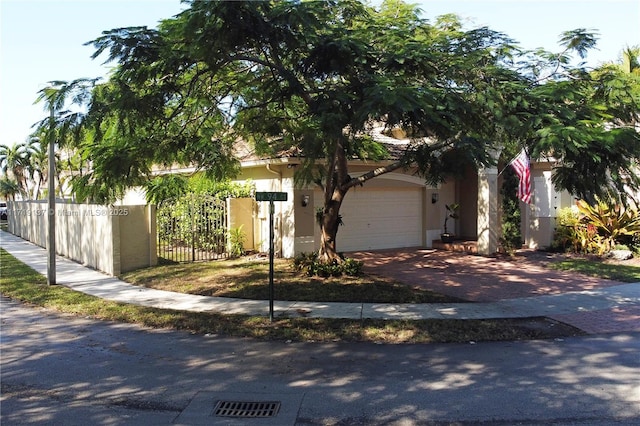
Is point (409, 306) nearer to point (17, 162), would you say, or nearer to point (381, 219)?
point (381, 219)

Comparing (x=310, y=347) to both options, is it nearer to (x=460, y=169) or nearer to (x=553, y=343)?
(x=553, y=343)

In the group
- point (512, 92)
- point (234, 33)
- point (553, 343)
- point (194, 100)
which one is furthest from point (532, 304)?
point (194, 100)

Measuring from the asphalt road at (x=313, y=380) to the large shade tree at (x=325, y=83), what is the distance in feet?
10.1

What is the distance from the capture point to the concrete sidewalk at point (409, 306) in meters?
9.07

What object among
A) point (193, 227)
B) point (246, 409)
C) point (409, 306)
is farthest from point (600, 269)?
point (246, 409)

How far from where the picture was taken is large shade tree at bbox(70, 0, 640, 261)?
26.0 feet

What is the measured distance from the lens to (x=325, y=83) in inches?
399

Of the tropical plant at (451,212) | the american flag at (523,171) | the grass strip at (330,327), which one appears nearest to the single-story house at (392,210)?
the tropical plant at (451,212)

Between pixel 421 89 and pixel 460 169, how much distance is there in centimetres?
306

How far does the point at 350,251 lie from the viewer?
17.3 m

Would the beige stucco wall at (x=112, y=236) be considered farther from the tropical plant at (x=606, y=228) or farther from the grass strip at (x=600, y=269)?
the tropical plant at (x=606, y=228)

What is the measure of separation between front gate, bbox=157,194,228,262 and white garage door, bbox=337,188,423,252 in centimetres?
403

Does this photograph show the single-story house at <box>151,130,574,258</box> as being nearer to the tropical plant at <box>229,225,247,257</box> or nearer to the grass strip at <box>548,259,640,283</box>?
the tropical plant at <box>229,225,247,257</box>

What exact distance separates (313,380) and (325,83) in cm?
622
